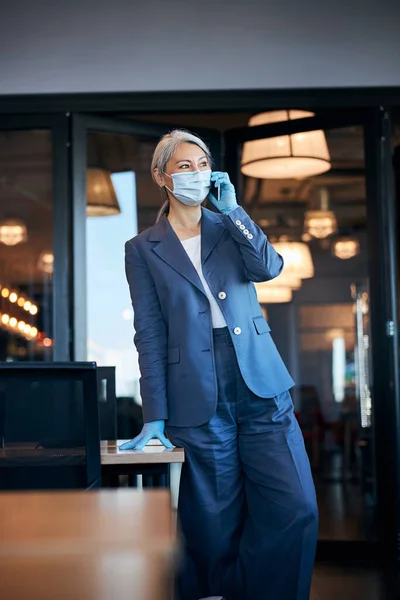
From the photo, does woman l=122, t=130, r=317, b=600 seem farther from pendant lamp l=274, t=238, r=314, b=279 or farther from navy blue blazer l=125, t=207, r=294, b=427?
pendant lamp l=274, t=238, r=314, b=279

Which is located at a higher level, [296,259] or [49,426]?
[296,259]

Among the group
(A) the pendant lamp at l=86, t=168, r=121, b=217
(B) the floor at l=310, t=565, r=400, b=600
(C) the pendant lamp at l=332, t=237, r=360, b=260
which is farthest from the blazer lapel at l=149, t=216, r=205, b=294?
(C) the pendant lamp at l=332, t=237, r=360, b=260

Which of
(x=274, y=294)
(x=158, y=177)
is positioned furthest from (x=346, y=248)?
(x=158, y=177)

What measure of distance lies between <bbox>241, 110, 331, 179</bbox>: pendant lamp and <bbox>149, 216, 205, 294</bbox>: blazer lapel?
234cm

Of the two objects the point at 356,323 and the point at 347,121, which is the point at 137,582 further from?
the point at 356,323

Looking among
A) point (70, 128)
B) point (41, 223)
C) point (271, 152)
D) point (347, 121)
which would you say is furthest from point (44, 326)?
point (347, 121)

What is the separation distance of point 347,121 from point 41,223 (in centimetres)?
193

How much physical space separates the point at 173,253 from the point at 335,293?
4.12 m

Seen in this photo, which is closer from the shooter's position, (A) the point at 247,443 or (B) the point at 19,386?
(B) the point at 19,386

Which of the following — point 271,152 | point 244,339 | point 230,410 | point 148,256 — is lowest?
point 230,410

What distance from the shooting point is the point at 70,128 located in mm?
4652

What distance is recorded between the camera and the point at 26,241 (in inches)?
222

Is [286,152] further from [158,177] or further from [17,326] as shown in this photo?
[158,177]

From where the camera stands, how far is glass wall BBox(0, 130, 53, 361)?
479cm
